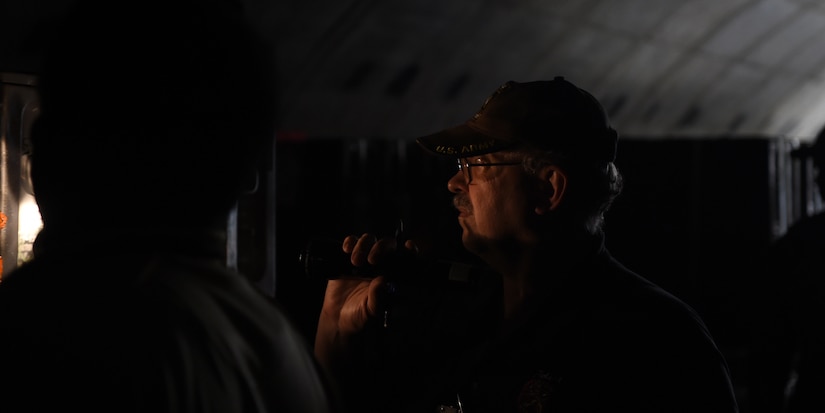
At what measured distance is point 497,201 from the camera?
263 cm

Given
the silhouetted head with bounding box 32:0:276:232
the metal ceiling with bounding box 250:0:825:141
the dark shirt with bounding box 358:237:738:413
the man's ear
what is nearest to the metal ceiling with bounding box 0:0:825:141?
the metal ceiling with bounding box 250:0:825:141

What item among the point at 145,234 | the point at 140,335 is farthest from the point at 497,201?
the point at 140,335

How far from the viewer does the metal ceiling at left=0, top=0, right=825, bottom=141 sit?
11.8m

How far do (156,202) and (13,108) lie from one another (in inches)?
88.7

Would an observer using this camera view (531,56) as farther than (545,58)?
No

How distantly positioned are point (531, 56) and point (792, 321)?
411 inches

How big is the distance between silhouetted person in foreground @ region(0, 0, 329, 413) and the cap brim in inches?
55.4

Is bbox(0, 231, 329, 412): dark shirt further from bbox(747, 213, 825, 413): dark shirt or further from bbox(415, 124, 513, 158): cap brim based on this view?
bbox(747, 213, 825, 413): dark shirt

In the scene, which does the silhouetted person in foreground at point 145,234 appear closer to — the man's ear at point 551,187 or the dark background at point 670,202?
the man's ear at point 551,187

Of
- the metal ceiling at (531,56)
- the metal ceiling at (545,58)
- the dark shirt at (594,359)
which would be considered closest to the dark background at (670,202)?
the metal ceiling at (545,58)

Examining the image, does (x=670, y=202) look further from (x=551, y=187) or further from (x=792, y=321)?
(x=551, y=187)

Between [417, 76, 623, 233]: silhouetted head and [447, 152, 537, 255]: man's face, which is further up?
[417, 76, 623, 233]: silhouetted head

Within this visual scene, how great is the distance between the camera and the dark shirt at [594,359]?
86.4 inches

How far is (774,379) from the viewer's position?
4.91m
